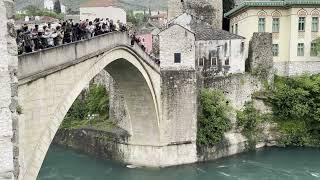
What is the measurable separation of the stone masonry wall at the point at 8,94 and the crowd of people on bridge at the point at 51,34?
6.27 metres

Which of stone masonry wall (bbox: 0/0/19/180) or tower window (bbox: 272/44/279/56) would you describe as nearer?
stone masonry wall (bbox: 0/0/19/180)

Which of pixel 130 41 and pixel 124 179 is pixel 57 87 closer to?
pixel 130 41

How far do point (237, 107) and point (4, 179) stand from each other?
24.4 metres

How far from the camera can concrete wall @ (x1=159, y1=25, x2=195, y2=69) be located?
88.7 ft

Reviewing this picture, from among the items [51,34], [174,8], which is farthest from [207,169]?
[174,8]

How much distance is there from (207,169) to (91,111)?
901cm

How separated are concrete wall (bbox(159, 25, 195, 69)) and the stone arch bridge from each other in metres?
0.49

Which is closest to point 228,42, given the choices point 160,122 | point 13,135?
point 160,122

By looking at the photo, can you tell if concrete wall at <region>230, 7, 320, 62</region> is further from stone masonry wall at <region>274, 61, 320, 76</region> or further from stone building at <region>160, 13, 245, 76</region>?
stone building at <region>160, 13, 245, 76</region>

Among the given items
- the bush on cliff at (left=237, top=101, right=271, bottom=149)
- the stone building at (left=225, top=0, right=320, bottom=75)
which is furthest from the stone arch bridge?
the stone building at (left=225, top=0, right=320, bottom=75)

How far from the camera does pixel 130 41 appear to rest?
23781 millimetres

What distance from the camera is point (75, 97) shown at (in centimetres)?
1606

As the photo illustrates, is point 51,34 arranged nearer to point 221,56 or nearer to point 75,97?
point 75,97

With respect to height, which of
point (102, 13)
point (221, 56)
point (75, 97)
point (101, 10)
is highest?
point (101, 10)
